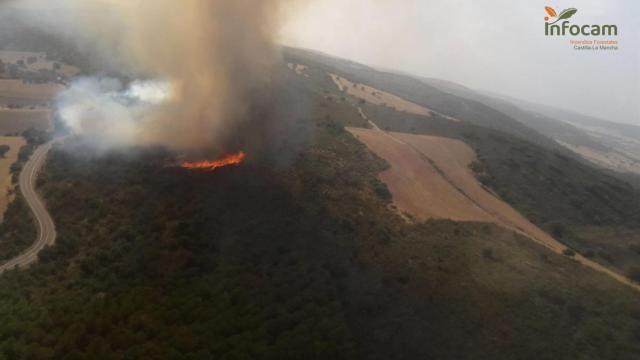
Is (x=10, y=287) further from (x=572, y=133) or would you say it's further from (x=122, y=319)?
(x=572, y=133)

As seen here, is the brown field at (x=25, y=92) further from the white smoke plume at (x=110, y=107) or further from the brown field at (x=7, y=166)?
the brown field at (x=7, y=166)

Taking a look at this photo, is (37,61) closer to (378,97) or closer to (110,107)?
(110,107)

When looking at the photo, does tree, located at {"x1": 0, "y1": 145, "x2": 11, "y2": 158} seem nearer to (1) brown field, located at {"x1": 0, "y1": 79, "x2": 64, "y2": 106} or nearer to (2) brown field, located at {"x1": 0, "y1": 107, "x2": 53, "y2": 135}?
(2) brown field, located at {"x1": 0, "y1": 107, "x2": 53, "y2": 135}

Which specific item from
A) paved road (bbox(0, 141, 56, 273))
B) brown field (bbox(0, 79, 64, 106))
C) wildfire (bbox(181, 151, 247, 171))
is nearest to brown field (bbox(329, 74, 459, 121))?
brown field (bbox(0, 79, 64, 106))

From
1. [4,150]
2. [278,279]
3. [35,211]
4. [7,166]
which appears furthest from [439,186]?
[4,150]

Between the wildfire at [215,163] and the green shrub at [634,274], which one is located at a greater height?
the wildfire at [215,163]

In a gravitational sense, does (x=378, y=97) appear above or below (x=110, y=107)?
above

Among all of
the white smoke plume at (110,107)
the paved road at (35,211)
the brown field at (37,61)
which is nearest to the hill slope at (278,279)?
the paved road at (35,211)
